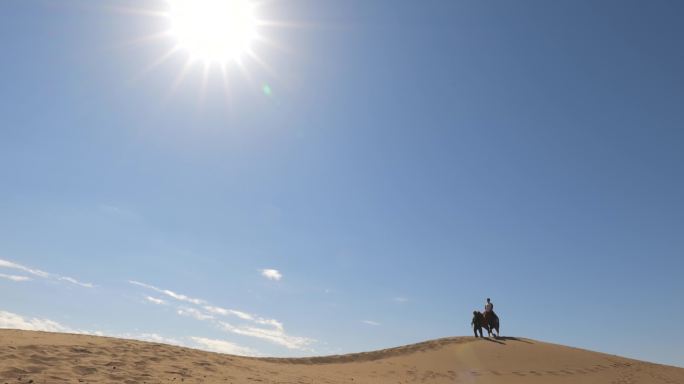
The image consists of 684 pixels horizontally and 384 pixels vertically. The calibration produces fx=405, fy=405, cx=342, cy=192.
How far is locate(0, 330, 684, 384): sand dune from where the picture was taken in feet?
34.0

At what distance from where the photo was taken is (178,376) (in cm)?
1137

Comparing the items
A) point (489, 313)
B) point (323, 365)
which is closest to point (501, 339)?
point (489, 313)

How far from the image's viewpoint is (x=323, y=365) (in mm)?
19172

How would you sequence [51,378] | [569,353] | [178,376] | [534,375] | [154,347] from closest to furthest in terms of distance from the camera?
1. [51,378]
2. [178,376]
3. [154,347]
4. [534,375]
5. [569,353]

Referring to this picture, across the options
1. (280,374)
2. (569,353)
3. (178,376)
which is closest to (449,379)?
(280,374)

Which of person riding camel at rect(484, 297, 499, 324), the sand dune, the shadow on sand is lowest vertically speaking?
the sand dune

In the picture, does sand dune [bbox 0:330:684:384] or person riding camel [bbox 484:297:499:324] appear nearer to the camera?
sand dune [bbox 0:330:684:384]

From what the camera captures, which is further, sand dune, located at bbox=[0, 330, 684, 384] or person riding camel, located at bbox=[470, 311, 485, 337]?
person riding camel, located at bbox=[470, 311, 485, 337]

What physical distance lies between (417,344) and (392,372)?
19.7 ft

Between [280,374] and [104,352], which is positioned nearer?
[104,352]

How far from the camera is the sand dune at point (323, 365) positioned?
408 inches

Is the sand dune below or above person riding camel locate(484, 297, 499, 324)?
below

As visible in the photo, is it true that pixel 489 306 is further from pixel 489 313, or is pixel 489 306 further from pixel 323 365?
pixel 323 365

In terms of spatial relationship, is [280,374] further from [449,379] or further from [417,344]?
[417,344]
